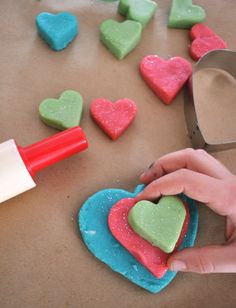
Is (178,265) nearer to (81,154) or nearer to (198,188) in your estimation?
(198,188)

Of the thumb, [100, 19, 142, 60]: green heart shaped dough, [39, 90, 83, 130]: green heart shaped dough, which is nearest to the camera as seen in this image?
the thumb

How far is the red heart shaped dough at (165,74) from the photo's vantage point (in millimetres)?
860

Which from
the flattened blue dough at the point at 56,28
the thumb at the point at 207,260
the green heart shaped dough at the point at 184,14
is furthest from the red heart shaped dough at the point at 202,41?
the thumb at the point at 207,260

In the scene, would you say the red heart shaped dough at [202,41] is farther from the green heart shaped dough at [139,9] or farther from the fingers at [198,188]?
the fingers at [198,188]

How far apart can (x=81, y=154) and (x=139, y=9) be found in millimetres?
424

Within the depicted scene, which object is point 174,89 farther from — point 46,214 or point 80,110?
point 46,214

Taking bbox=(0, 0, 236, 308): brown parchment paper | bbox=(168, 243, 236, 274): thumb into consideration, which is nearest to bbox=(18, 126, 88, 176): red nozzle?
bbox=(0, 0, 236, 308): brown parchment paper

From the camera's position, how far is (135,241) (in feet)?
2.17

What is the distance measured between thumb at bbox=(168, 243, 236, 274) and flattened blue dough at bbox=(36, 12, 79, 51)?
567mm

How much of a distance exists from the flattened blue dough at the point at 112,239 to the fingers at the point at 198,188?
0.07m

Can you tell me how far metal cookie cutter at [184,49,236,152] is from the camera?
31.4 inches

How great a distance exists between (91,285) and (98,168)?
237 millimetres

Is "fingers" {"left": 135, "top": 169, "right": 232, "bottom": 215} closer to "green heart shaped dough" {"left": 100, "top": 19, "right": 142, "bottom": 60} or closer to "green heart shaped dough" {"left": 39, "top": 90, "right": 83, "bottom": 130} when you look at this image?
"green heart shaped dough" {"left": 39, "top": 90, "right": 83, "bottom": 130}

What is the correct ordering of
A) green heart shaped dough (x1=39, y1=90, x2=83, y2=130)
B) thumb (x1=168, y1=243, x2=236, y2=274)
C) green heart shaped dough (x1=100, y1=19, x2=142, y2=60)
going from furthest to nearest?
green heart shaped dough (x1=100, y1=19, x2=142, y2=60), green heart shaped dough (x1=39, y1=90, x2=83, y2=130), thumb (x1=168, y1=243, x2=236, y2=274)
